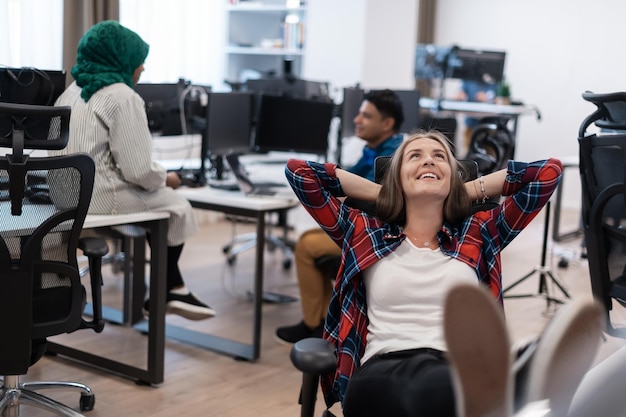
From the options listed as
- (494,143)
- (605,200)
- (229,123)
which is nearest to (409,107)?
(494,143)

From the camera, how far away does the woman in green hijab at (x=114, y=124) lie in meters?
3.16

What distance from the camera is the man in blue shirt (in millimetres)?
3762

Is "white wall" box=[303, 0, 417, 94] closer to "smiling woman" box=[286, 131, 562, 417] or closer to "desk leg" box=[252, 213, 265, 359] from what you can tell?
"desk leg" box=[252, 213, 265, 359]

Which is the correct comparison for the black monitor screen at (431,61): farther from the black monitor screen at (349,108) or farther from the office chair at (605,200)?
the office chair at (605,200)

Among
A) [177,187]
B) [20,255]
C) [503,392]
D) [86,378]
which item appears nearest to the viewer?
[503,392]

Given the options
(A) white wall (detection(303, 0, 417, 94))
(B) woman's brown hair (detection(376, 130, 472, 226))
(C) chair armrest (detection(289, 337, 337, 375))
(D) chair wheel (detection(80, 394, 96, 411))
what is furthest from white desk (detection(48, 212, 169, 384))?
(A) white wall (detection(303, 0, 417, 94))

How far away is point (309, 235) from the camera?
379 cm

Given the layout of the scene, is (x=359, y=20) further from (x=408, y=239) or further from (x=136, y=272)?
(x=408, y=239)

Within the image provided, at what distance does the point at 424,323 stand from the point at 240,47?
5.65m

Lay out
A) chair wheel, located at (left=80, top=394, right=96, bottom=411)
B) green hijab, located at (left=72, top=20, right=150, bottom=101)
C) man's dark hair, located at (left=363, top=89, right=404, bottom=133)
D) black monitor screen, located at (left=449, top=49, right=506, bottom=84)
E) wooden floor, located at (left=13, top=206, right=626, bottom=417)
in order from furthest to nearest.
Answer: black monitor screen, located at (left=449, top=49, right=506, bottom=84)
man's dark hair, located at (left=363, top=89, right=404, bottom=133)
green hijab, located at (left=72, top=20, right=150, bottom=101)
wooden floor, located at (left=13, top=206, right=626, bottom=417)
chair wheel, located at (left=80, top=394, right=96, bottom=411)

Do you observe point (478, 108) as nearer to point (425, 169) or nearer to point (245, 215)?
point (245, 215)

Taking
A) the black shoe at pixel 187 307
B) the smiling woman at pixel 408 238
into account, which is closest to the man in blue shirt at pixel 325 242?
the black shoe at pixel 187 307

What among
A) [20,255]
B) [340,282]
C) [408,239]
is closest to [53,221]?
[20,255]

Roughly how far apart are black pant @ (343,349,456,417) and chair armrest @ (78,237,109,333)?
108 cm
